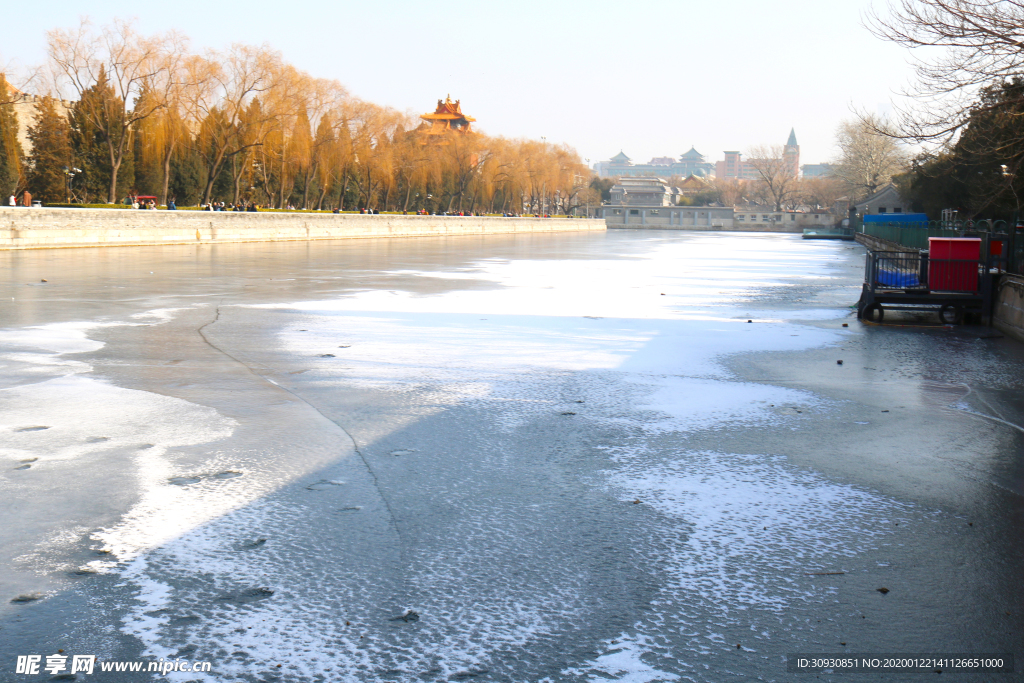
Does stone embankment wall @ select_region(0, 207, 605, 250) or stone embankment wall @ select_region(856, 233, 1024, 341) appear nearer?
stone embankment wall @ select_region(856, 233, 1024, 341)

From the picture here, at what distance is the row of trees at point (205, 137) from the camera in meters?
46.7

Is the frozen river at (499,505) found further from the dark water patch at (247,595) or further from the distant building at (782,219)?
the distant building at (782,219)

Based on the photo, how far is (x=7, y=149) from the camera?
4609cm

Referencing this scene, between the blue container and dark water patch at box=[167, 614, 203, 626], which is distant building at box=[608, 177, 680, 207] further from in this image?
dark water patch at box=[167, 614, 203, 626]

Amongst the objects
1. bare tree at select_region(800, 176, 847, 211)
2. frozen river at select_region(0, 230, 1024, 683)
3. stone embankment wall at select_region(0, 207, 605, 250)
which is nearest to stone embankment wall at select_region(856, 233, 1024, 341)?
frozen river at select_region(0, 230, 1024, 683)

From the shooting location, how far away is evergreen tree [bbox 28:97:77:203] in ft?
196

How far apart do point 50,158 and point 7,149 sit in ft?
47.4

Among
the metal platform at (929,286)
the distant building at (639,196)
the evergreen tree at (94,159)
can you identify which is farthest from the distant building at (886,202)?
the distant building at (639,196)

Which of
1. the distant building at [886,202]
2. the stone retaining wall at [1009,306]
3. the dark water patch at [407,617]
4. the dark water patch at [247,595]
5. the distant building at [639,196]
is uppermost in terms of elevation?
the distant building at [639,196]

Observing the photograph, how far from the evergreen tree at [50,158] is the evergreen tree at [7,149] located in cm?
888

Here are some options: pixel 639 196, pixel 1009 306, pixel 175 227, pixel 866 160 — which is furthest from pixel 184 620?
pixel 639 196

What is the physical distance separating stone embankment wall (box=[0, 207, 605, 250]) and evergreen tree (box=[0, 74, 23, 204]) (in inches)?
489

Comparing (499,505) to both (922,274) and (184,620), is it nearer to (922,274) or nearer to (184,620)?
(184,620)

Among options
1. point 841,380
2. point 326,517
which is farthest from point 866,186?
point 326,517
